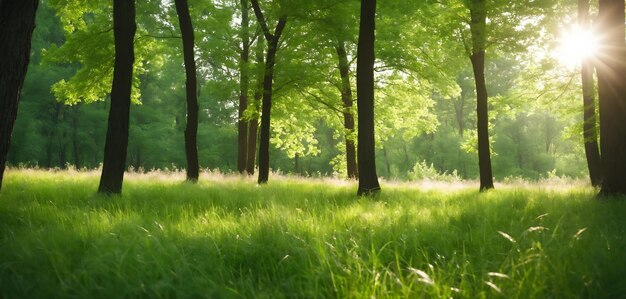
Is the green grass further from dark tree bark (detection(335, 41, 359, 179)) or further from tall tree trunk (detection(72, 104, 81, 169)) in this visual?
tall tree trunk (detection(72, 104, 81, 169))

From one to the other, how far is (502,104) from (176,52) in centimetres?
1366

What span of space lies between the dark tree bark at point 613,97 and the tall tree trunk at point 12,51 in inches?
369

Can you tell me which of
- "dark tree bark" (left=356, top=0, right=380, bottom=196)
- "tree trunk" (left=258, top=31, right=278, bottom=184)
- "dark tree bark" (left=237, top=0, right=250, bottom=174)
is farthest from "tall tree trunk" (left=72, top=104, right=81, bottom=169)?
"dark tree bark" (left=356, top=0, right=380, bottom=196)

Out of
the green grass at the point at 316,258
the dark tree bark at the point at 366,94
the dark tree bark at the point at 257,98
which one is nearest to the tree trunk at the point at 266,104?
the dark tree bark at the point at 257,98

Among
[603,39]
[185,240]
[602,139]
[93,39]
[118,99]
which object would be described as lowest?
[185,240]

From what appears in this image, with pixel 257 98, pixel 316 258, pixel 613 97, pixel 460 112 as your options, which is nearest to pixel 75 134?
pixel 257 98

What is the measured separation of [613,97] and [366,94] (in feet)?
15.8

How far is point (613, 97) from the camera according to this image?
7.50m

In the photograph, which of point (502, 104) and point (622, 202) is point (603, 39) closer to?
point (622, 202)

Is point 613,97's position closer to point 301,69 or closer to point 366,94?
point 366,94

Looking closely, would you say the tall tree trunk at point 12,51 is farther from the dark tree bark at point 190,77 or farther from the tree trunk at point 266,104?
the tree trunk at point 266,104

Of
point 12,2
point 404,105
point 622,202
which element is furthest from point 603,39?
point 404,105

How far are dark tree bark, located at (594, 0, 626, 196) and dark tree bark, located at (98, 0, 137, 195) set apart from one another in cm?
958

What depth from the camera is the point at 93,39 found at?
13828mm
